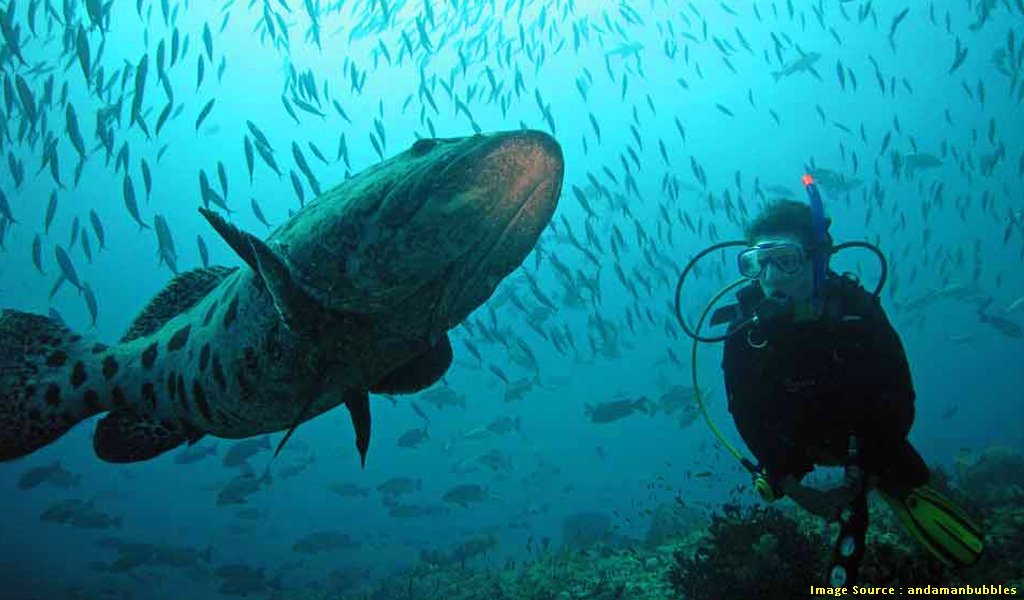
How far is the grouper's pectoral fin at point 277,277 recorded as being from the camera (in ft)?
7.59

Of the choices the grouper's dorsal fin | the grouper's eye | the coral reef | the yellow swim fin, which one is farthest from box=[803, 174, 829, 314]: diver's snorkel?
the grouper's dorsal fin

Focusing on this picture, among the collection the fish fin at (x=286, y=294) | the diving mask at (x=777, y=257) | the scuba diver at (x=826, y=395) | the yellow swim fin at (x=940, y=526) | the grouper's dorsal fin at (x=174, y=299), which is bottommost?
the yellow swim fin at (x=940, y=526)

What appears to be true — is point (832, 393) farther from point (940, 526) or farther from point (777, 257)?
point (777, 257)

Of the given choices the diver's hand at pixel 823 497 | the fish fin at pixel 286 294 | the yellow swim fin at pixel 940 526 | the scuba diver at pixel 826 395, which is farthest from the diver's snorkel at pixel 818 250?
the fish fin at pixel 286 294

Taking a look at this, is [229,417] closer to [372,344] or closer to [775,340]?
[372,344]

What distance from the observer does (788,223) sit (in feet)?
15.9

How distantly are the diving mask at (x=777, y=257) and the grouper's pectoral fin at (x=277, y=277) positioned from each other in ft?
11.7

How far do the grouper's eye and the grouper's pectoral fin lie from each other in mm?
760

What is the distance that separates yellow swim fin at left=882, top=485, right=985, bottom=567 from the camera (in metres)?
3.57

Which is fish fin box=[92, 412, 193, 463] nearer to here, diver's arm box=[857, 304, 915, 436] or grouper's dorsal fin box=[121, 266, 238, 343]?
grouper's dorsal fin box=[121, 266, 238, 343]

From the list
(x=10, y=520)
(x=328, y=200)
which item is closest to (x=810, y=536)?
(x=328, y=200)

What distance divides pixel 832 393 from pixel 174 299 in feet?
15.8

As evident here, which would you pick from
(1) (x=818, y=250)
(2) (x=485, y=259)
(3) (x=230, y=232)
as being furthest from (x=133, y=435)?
(1) (x=818, y=250)

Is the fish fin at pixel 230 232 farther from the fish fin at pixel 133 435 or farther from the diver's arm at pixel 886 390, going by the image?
the diver's arm at pixel 886 390
